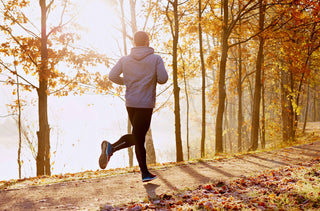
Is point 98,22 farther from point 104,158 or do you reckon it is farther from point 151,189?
point 151,189

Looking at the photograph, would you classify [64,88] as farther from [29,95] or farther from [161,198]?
[161,198]

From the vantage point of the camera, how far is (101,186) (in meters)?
4.39

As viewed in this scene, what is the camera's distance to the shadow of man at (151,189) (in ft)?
12.0

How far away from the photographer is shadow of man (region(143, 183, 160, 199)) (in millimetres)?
3664

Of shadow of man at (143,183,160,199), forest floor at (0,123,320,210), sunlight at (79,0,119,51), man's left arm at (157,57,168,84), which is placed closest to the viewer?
forest floor at (0,123,320,210)

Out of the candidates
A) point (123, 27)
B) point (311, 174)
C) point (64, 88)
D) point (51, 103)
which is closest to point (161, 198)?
point (311, 174)

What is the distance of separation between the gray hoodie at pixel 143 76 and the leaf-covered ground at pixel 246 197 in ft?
4.55

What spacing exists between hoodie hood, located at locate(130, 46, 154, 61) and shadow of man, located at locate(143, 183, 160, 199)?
1.91 meters

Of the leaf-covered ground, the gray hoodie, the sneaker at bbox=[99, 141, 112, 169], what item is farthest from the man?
the leaf-covered ground

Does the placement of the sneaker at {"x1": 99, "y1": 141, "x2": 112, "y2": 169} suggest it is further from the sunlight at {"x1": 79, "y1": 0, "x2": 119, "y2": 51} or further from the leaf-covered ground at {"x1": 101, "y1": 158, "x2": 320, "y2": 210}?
the sunlight at {"x1": 79, "y1": 0, "x2": 119, "y2": 51}

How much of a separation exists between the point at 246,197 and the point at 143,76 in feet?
7.08

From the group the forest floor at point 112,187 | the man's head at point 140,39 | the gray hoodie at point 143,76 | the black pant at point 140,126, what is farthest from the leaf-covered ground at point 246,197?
the man's head at point 140,39

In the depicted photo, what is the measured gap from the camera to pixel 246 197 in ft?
11.7

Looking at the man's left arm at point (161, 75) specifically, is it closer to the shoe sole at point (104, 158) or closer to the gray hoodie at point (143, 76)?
the gray hoodie at point (143, 76)
